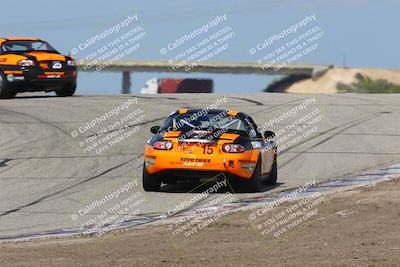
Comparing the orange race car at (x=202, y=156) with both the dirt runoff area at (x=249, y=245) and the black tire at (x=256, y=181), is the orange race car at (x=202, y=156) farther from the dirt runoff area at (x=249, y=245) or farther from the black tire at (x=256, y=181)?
the dirt runoff area at (x=249, y=245)

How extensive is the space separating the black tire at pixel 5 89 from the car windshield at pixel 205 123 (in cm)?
→ 1180

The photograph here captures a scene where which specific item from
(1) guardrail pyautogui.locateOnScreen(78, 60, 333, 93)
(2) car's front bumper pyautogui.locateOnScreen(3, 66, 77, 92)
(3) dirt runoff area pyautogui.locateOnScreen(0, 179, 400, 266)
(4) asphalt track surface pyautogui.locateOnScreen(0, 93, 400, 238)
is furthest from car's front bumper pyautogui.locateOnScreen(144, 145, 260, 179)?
(1) guardrail pyautogui.locateOnScreen(78, 60, 333, 93)

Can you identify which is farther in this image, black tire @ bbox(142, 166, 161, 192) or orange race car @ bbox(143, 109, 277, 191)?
black tire @ bbox(142, 166, 161, 192)

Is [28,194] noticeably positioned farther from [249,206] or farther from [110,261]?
[110,261]

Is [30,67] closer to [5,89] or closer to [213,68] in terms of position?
[5,89]

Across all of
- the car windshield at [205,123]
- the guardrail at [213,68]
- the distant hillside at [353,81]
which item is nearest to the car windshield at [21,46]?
the car windshield at [205,123]

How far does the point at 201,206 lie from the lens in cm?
1297

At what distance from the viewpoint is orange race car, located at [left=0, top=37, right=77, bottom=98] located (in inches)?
1003

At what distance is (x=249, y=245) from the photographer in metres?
9.52

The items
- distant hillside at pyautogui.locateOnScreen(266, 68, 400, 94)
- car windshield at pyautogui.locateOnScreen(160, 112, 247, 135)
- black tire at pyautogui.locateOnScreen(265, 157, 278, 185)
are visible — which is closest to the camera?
car windshield at pyautogui.locateOnScreen(160, 112, 247, 135)

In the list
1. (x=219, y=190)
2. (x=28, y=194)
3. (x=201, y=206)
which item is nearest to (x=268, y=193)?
(x=219, y=190)

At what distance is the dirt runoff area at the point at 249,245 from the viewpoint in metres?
8.41

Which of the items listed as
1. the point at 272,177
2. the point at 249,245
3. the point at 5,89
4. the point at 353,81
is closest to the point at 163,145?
the point at 272,177

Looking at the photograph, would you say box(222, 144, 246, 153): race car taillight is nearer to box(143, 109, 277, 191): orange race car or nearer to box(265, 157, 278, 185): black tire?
box(143, 109, 277, 191): orange race car
